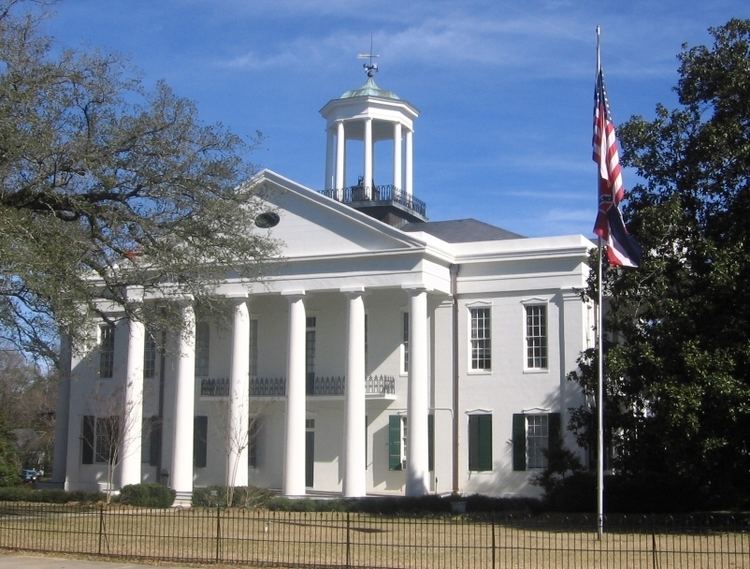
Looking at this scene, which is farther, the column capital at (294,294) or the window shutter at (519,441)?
the column capital at (294,294)

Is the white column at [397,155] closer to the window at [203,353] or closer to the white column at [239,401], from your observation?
the white column at [239,401]

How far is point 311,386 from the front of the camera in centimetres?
3712

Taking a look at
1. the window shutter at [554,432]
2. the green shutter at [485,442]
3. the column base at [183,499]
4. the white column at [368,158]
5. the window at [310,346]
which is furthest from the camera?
the white column at [368,158]

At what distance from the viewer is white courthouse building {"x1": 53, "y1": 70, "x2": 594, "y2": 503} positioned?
34.1 m

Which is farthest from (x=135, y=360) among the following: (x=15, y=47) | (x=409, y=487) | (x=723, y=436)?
(x=723, y=436)

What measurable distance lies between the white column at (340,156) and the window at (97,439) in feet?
39.5

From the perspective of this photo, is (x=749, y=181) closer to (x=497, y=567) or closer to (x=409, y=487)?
(x=497, y=567)

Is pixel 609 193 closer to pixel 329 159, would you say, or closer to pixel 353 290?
pixel 353 290

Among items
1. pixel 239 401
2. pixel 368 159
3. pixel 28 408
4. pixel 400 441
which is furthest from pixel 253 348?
pixel 28 408

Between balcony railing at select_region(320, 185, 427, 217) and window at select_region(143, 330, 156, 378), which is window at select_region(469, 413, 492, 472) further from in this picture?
window at select_region(143, 330, 156, 378)

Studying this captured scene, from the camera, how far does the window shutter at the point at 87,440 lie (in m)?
40.2

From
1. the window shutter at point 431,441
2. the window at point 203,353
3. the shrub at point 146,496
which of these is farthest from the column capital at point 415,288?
the shrub at point 146,496

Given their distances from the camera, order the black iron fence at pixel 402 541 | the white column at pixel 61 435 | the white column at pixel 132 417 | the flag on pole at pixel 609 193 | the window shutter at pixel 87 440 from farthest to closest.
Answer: the white column at pixel 61 435
the window shutter at pixel 87 440
the white column at pixel 132 417
the flag on pole at pixel 609 193
the black iron fence at pixel 402 541

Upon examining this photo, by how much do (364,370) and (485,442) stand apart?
4.62 metres
